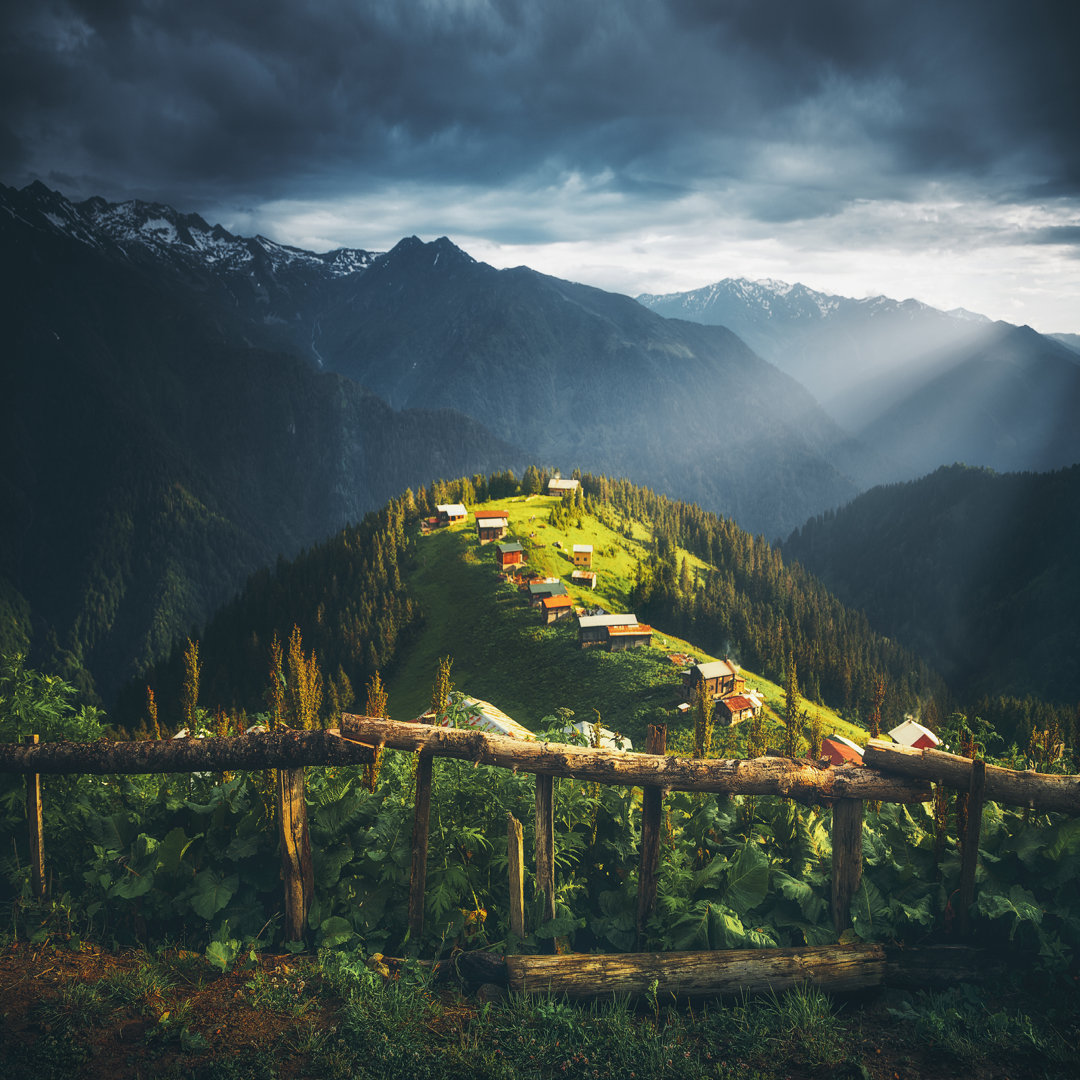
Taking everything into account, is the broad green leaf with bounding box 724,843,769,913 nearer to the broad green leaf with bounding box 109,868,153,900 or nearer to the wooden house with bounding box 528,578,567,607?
the broad green leaf with bounding box 109,868,153,900

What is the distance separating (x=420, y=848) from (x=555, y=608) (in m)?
86.3

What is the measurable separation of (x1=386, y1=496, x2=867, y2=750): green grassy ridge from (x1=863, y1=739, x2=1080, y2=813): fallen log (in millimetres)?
48976

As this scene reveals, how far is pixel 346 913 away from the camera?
1073cm

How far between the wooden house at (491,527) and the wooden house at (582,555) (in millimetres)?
13583

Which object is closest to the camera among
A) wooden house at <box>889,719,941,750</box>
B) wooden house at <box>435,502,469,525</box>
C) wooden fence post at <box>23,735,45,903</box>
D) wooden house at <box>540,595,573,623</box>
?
wooden fence post at <box>23,735,45,903</box>

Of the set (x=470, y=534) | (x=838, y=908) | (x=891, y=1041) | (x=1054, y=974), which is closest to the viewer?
(x=891, y=1041)

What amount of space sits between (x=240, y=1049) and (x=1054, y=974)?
10686 mm

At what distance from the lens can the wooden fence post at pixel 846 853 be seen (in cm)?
1019

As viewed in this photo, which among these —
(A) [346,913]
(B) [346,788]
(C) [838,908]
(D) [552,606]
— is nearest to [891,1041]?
(C) [838,908]

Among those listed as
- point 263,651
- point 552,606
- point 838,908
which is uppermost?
point 838,908

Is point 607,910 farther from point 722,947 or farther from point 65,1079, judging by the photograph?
point 65,1079

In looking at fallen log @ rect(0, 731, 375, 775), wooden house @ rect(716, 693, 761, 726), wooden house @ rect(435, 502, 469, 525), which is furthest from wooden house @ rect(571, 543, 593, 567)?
fallen log @ rect(0, 731, 375, 775)

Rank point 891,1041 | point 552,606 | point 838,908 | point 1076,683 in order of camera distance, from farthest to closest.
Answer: point 1076,683, point 552,606, point 838,908, point 891,1041

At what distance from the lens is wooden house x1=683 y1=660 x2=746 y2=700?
74.8 meters
